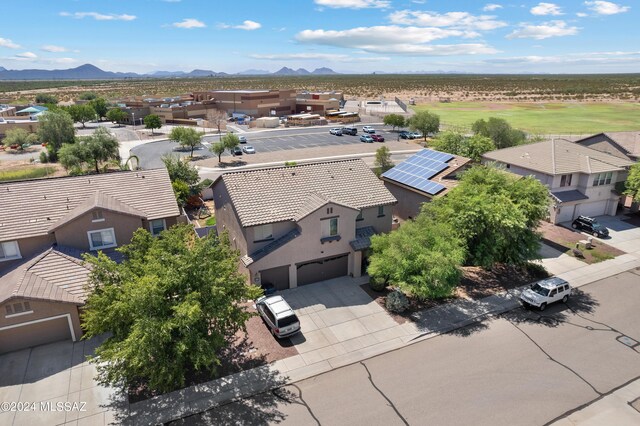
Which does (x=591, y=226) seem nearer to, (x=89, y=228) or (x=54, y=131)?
(x=89, y=228)

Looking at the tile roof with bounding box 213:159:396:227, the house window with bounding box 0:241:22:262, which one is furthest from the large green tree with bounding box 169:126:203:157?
the house window with bounding box 0:241:22:262

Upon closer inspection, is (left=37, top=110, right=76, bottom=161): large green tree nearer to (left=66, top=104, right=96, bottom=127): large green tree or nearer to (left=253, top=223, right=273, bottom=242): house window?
(left=66, top=104, right=96, bottom=127): large green tree

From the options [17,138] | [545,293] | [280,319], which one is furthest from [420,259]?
[17,138]

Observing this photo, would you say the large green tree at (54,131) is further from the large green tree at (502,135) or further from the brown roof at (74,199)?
the large green tree at (502,135)

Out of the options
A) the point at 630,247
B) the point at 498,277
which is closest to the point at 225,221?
the point at 498,277

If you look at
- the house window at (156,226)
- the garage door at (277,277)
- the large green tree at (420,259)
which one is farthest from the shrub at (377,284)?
the house window at (156,226)

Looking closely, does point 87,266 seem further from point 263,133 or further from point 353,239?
point 263,133
